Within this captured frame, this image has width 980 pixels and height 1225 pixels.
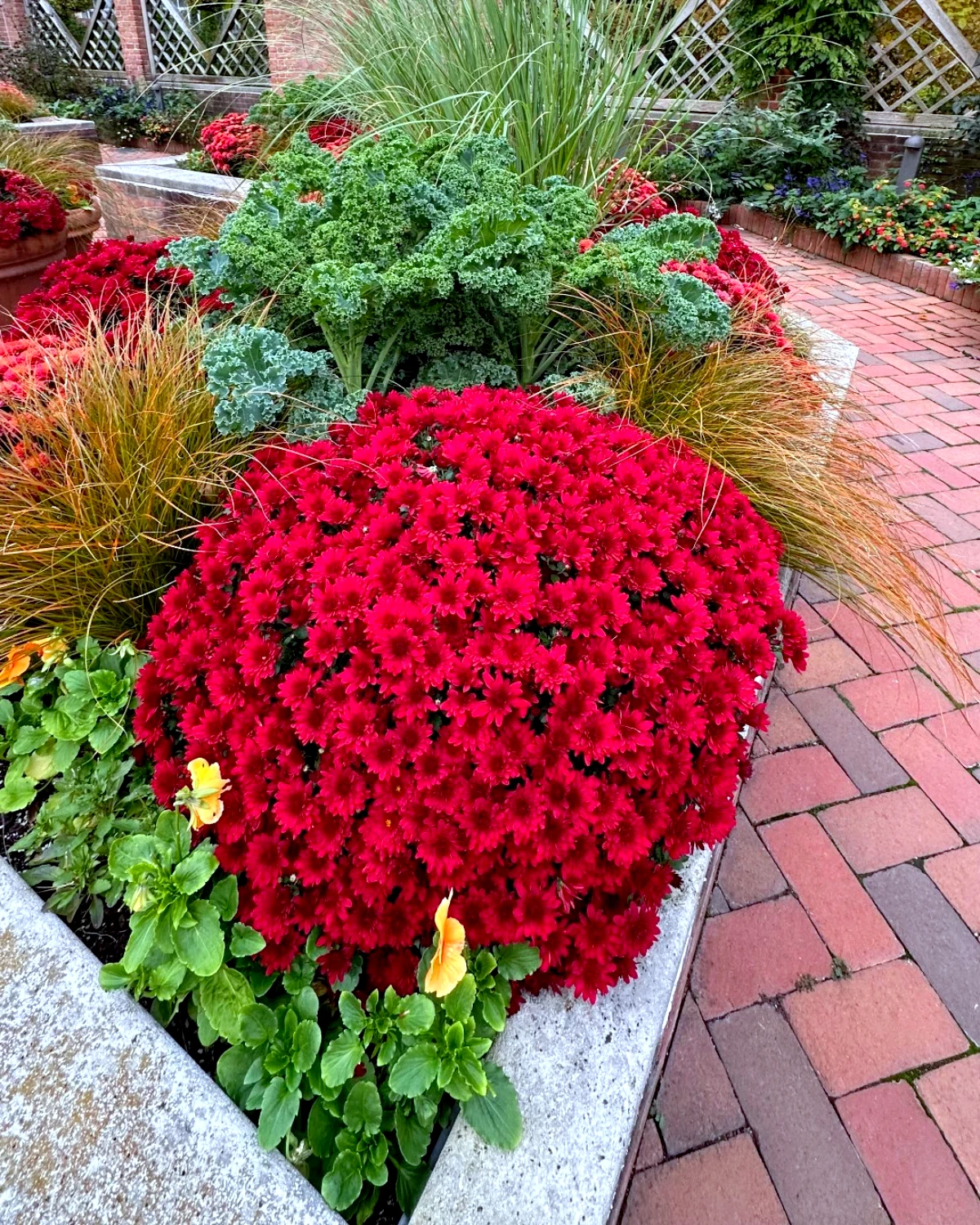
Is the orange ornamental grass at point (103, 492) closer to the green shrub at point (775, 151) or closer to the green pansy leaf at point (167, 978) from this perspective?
the green pansy leaf at point (167, 978)

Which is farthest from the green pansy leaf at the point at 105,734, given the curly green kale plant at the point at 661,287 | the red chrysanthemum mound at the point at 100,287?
the curly green kale plant at the point at 661,287

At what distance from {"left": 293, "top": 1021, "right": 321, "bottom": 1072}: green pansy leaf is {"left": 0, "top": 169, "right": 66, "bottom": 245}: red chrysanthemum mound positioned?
3.49 meters

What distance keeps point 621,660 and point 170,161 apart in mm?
4896

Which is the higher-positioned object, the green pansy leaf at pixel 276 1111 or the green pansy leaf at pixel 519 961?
the green pansy leaf at pixel 519 961

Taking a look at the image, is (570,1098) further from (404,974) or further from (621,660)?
(621,660)

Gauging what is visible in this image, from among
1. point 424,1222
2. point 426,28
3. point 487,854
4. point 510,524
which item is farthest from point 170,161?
point 424,1222

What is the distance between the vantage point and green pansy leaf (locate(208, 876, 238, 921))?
Answer: 102 centimetres

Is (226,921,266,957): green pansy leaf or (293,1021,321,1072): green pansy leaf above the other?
(226,921,266,957): green pansy leaf

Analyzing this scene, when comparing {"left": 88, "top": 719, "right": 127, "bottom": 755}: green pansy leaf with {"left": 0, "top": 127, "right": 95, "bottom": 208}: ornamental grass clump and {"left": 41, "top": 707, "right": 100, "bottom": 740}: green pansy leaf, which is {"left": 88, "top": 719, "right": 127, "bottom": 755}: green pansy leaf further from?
{"left": 0, "top": 127, "right": 95, "bottom": 208}: ornamental grass clump

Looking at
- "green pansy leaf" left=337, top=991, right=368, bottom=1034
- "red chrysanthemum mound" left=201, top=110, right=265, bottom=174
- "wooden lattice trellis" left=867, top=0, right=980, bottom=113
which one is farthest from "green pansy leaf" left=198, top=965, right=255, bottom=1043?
"wooden lattice trellis" left=867, top=0, right=980, bottom=113

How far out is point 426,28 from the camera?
125 inches

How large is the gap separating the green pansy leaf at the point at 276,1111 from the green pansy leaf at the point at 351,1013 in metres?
0.09

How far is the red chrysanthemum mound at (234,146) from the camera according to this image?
404 centimetres

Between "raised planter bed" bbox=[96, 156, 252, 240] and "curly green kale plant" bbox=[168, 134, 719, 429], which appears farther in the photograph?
"raised planter bed" bbox=[96, 156, 252, 240]
